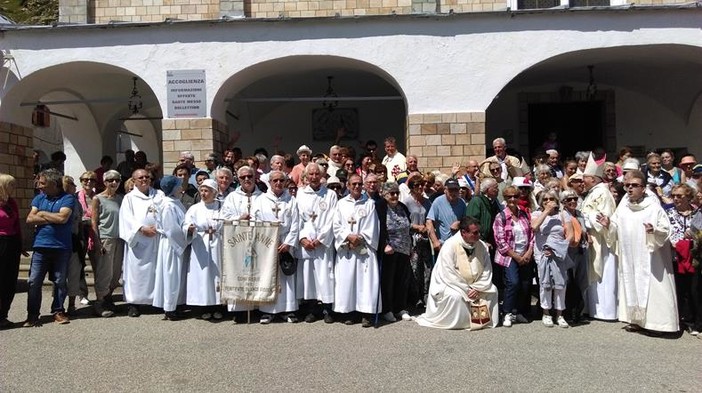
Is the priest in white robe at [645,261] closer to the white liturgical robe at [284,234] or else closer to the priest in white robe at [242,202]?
the white liturgical robe at [284,234]

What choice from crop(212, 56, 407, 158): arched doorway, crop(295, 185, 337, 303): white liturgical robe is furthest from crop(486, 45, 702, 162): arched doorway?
crop(295, 185, 337, 303): white liturgical robe

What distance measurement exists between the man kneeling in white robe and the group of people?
0.01 meters

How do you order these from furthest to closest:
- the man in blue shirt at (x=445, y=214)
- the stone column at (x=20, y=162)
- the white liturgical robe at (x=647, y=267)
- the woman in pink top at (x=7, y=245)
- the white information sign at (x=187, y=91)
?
the stone column at (x=20, y=162)
the white information sign at (x=187, y=91)
the man in blue shirt at (x=445, y=214)
the woman in pink top at (x=7, y=245)
the white liturgical robe at (x=647, y=267)

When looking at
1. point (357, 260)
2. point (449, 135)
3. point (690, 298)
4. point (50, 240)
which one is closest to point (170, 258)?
point (50, 240)

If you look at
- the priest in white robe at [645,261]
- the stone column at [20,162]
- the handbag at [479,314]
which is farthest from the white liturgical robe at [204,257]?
the stone column at [20,162]

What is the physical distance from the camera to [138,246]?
693cm

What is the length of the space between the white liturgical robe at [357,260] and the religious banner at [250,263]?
73 cm

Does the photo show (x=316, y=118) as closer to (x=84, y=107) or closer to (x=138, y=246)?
(x=84, y=107)

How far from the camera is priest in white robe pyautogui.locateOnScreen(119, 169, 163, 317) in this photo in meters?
6.86

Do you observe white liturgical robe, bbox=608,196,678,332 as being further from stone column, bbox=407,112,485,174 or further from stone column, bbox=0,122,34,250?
stone column, bbox=0,122,34,250

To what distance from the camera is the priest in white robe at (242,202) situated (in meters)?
6.52

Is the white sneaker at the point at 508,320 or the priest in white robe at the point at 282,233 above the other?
the priest in white robe at the point at 282,233

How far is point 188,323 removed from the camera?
6.51 meters

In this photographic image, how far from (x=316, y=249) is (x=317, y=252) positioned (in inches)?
1.5
